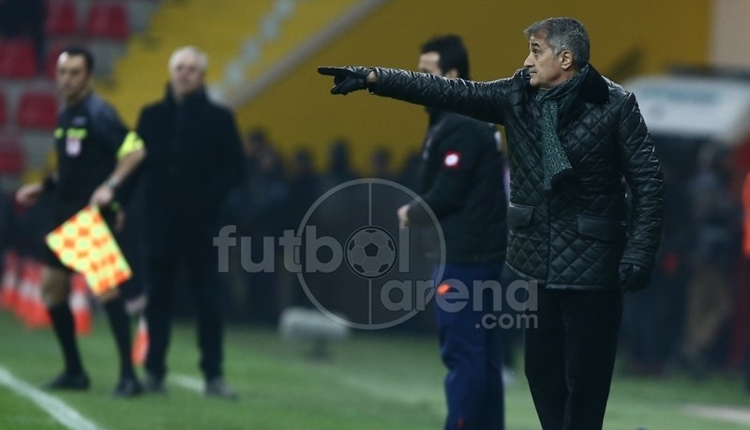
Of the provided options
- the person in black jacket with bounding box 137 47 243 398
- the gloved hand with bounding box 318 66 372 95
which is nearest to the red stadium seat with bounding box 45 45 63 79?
the person in black jacket with bounding box 137 47 243 398

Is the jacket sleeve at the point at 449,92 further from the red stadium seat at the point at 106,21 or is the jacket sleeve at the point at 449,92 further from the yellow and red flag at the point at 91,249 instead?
the red stadium seat at the point at 106,21

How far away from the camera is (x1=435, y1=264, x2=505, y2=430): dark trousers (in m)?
9.05

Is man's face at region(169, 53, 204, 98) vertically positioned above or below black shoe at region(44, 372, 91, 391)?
above

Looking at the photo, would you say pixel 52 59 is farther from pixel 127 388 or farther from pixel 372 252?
pixel 127 388

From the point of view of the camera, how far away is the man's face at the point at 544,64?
279 inches

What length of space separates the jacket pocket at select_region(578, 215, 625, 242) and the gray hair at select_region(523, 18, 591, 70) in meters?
0.63

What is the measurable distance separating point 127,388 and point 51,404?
0.73m

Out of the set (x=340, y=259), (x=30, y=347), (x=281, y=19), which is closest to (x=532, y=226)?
(x=30, y=347)

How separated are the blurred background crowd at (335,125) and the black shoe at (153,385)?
3.57 m

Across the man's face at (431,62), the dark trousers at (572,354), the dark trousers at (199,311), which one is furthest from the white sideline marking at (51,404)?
the dark trousers at (572,354)

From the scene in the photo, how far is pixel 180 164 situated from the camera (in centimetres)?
1204

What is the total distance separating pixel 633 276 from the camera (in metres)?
6.95

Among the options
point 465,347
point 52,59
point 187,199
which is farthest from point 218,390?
point 52,59

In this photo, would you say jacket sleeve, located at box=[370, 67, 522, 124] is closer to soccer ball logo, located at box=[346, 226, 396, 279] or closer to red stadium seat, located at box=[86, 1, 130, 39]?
soccer ball logo, located at box=[346, 226, 396, 279]
